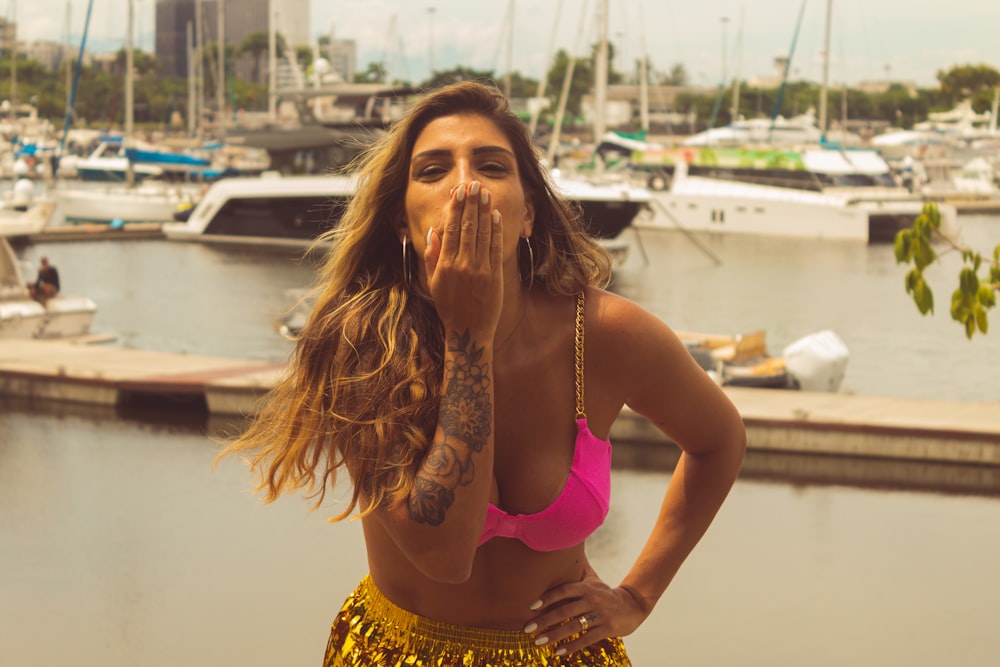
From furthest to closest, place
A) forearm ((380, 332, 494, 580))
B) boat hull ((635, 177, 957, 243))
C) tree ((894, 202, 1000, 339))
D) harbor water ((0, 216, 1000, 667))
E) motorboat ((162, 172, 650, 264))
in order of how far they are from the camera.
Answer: boat hull ((635, 177, 957, 243))
motorboat ((162, 172, 650, 264))
harbor water ((0, 216, 1000, 667))
tree ((894, 202, 1000, 339))
forearm ((380, 332, 494, 580))

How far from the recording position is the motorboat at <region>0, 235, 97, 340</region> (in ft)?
61.3

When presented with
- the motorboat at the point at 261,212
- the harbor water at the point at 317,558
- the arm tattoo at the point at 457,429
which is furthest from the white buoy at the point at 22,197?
the arm tattoo at the point at 457,429

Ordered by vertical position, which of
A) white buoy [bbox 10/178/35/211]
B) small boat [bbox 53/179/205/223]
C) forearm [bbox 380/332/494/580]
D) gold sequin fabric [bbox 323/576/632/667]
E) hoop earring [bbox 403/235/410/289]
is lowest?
small boat [bbox 53/179/205/223]

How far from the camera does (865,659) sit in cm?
762

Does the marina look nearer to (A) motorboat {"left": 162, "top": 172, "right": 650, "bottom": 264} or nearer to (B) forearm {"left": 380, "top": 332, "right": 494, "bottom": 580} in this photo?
(B) forearm {"left": 380, "top": 332, "right": 494, "bottom": 580}

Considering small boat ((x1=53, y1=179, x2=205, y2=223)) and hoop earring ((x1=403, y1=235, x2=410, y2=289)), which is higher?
hoop earring ((x1=403, y1=235, x2=410, y2=289))

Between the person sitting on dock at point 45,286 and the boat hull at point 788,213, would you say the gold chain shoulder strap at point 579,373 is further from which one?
the boat hull at point 788,213

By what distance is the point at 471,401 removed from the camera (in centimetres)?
217

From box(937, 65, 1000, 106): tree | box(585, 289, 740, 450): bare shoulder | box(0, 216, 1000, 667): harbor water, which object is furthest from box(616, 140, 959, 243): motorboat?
box(937, 65, 1000, 106): tree

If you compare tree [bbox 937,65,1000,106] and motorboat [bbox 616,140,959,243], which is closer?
motorboat [bbox 616,140,959,243]

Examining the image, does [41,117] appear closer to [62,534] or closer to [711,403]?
[62,534]

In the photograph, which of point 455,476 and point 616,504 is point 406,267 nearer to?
point 455,476

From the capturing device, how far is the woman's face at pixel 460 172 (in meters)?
2.21

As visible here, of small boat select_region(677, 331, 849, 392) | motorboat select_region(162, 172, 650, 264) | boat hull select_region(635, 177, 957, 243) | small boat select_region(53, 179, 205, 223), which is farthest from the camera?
small boat select_region(53, 179, 205, 223)
